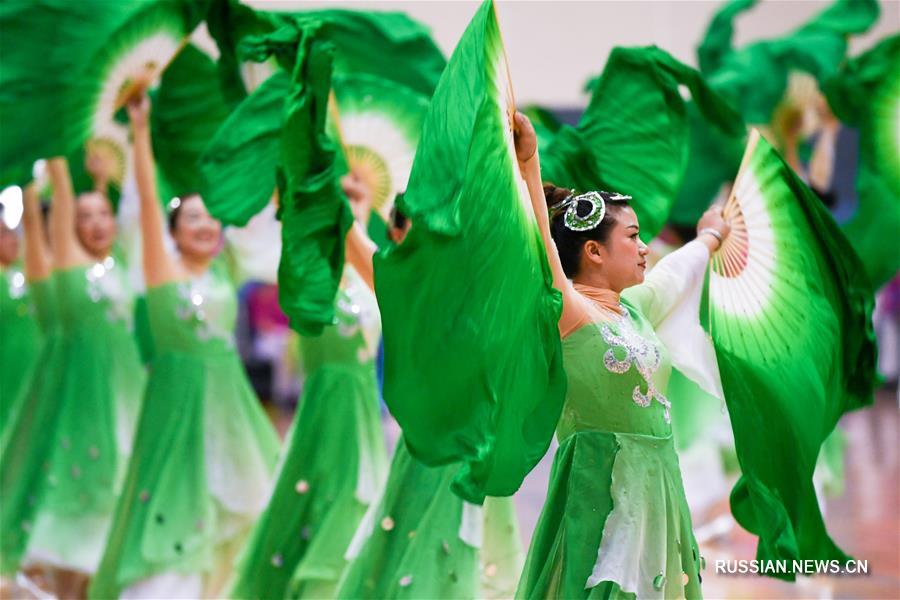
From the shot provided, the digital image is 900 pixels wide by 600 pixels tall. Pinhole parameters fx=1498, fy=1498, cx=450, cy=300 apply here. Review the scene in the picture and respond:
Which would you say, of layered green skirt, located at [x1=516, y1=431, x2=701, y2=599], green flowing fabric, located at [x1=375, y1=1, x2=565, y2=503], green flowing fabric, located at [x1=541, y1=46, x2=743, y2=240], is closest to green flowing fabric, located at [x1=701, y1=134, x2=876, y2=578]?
green flowing fabric, located at [x1=541, y1=46, x2=743, y2=240]

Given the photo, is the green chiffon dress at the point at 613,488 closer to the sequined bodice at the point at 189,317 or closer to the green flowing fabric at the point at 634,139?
the green flowing fabric at the point at 634,139

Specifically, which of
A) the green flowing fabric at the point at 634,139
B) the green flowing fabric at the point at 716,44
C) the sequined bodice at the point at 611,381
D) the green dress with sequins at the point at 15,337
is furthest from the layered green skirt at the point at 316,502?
the green dress with sequins at the point at 15,337

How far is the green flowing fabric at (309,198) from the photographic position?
365 centimetres

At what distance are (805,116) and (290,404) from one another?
25.8 feet

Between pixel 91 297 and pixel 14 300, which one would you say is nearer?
pixel 91 297

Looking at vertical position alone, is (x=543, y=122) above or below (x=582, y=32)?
below

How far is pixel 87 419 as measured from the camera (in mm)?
5566

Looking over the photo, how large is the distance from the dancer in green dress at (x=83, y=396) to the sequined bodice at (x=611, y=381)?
277cm

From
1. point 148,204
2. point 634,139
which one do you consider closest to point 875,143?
point 634,139

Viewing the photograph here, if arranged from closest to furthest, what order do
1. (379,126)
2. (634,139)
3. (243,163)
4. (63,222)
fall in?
(243,163), (634,139), (379,126), (63,222)

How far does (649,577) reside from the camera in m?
3.08

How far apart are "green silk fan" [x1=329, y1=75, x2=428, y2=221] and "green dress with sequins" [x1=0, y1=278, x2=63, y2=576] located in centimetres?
166

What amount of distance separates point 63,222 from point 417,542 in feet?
7.90

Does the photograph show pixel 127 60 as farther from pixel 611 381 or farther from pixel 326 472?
pixel 611 381
